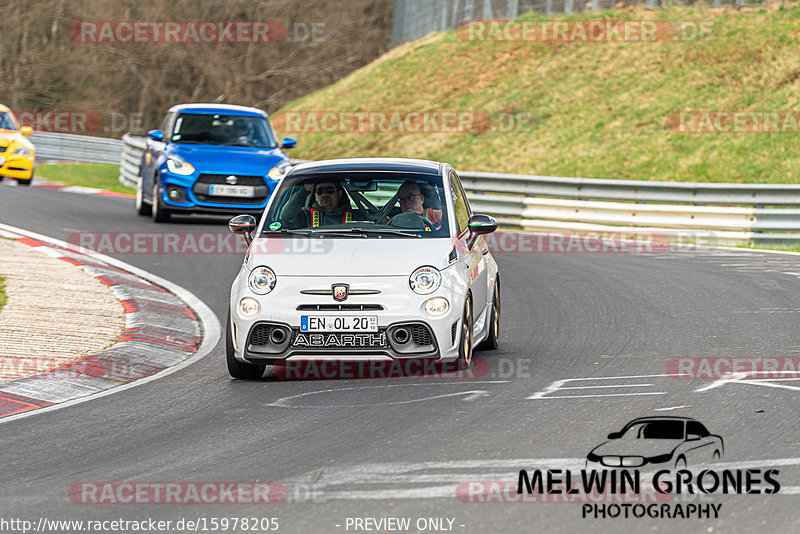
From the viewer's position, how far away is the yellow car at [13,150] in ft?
71.9

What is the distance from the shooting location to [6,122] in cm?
2212

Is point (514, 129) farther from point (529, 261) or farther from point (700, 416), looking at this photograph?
point (700, 416)

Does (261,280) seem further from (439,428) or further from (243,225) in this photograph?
(439,428)

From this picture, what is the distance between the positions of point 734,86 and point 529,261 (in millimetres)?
16996

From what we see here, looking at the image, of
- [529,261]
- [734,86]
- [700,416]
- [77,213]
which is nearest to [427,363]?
[700,416]

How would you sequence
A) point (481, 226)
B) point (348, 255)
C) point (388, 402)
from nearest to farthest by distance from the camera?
point (388, 402), point (348, 255), point (481, 226)

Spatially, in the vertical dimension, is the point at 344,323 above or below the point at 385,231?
below

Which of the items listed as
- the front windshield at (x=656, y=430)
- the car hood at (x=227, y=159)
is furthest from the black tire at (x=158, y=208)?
the front windshield at (x=656, y=430)

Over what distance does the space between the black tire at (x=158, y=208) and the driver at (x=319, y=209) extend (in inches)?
386

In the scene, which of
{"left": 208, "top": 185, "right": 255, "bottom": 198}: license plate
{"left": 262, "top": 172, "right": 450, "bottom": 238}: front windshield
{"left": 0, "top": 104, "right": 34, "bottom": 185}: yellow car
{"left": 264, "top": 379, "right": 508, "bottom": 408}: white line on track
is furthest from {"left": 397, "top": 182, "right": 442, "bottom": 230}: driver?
{"left": 0, "top": 104, "right": 34, "bottom": 185}: yellow car

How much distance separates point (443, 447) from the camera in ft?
20.3

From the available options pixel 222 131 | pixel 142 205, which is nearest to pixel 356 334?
pixel 222 131

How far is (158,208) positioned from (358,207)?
398 inches

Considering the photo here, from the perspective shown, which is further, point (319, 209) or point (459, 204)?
point (459, 204)
